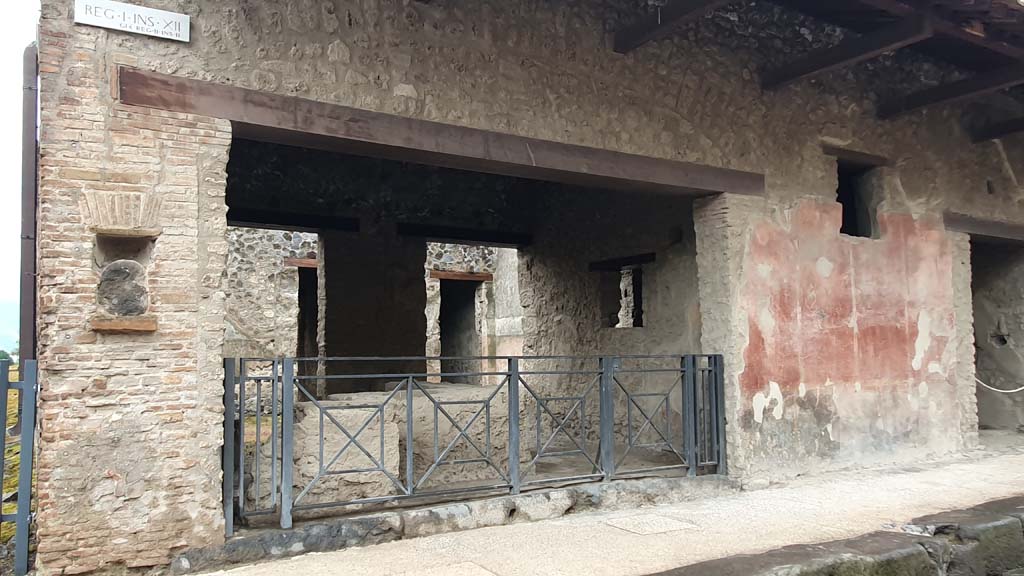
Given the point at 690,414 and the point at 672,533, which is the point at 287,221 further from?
the point at 672,533

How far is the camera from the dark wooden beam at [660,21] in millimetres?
5348

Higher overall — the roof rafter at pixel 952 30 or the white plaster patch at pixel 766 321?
the roof rafter at pixel 952 30

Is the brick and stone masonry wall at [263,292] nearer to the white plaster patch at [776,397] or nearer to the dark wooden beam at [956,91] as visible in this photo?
the white plaster patch at [776,397]

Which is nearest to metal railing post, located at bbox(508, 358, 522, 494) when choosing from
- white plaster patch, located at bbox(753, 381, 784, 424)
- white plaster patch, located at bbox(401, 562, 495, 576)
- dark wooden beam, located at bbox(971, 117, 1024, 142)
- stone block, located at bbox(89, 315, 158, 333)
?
white plaster patch, located at bbox(401, 562, 495, 576)

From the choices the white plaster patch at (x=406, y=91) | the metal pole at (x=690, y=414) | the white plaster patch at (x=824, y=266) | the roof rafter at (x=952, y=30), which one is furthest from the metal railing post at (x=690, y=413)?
the white plaster patch at (x=406, y=91)

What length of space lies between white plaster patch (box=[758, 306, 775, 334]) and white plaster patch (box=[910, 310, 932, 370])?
6.71 ft

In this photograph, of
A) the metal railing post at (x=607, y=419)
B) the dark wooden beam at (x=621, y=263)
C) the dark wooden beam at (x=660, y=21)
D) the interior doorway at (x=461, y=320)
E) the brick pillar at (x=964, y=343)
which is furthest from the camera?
the interior doorway at (x=461, y=320)

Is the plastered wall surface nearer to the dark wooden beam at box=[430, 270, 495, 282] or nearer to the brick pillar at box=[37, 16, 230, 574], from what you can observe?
the brick pillar at box=[37, 16, 230, 574]

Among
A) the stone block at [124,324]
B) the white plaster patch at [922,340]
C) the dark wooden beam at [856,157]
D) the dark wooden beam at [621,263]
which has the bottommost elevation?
the white plaster patch at [922,340]

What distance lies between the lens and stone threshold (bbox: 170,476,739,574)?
435cm

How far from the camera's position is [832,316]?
7211mm

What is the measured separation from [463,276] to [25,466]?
11.5 metres

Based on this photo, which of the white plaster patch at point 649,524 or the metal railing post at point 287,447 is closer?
the metal railing post at point 287,447

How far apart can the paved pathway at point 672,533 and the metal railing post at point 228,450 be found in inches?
12.4
